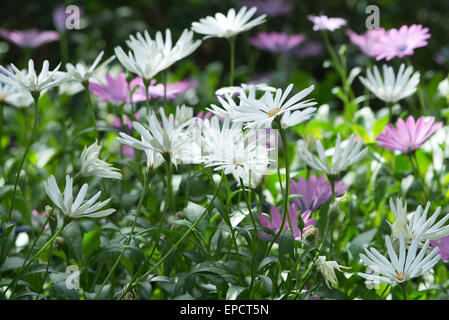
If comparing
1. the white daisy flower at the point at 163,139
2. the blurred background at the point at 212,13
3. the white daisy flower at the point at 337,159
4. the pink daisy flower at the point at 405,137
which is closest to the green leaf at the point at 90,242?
the white daisy flower at the point at 163,139

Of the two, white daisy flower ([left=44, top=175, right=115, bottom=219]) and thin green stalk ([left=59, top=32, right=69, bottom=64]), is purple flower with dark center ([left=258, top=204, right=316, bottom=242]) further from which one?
thin green stalk ([left=59, top=32, right=69, bottom=64])

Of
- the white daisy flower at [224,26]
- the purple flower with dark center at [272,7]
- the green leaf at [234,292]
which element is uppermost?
the purple flower with dark center at [272,7]

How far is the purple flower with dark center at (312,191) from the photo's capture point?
967 millimetres

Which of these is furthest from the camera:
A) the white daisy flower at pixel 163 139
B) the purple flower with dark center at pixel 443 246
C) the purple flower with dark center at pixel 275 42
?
the purple flower with dark center at pixel 275 42

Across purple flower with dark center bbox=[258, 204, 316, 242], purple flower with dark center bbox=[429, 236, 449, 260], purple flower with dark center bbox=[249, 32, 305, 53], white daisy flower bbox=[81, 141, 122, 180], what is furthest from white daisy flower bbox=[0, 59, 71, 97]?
purple flower with dark center bbox=[249, 32, 305, 53]

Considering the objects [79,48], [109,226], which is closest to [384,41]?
[109,226]

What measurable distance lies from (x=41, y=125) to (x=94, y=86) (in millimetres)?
579

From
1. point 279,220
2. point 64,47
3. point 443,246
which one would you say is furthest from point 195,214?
point 64,47

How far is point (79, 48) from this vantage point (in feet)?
8.55

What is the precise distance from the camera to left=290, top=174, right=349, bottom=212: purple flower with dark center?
97 cm

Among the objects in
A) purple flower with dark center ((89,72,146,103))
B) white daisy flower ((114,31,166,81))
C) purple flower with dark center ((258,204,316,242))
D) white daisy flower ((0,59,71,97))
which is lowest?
purple flower with dark center ((258,204,316,242))

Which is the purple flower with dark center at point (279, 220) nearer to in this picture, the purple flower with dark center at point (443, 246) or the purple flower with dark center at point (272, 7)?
the purple flower with dark center at point (443, 246)

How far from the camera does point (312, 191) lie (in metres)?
0.99
